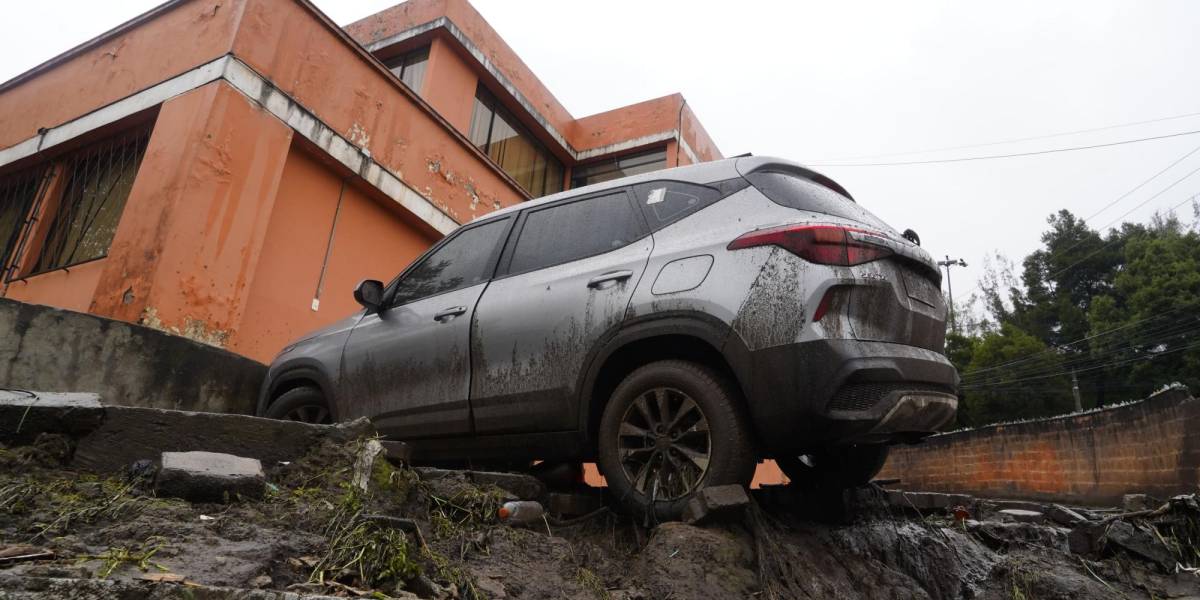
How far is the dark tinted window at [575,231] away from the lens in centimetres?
376

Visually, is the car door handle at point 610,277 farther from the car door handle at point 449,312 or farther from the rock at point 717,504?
the rock at point 717,504

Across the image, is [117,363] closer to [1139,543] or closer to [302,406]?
[302,406]

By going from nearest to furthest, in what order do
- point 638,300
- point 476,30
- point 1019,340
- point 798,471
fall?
point 638,300, point 798,471, point 476,30, point 1019,340

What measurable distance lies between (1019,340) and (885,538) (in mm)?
35853

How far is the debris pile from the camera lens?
1999 mm

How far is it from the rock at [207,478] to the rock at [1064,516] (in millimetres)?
4612

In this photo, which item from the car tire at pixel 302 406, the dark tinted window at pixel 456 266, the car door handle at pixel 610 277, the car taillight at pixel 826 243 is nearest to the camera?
the car taillight at pixel 826 243

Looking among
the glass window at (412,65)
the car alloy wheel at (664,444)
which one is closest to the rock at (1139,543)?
the car alloy wheel at (664,444)

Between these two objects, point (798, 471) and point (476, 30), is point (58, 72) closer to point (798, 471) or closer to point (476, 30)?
point (476, 30)

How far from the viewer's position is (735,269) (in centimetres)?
311

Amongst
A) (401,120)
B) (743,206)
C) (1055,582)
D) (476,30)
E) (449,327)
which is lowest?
(1055,582)

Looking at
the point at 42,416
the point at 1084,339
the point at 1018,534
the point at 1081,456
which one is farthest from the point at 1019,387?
the point at 42,416

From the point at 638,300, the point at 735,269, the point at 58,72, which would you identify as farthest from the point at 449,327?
the point at 58,72

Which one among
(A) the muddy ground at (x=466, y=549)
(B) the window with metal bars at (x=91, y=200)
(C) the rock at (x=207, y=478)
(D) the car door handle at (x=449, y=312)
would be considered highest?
(B) the window with metal bars at (x=91, y=200)
